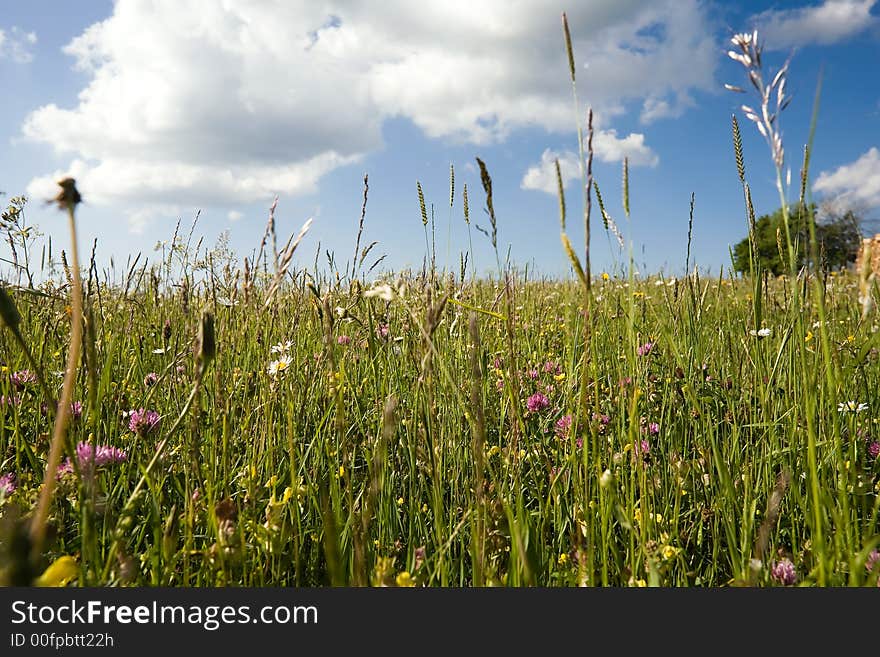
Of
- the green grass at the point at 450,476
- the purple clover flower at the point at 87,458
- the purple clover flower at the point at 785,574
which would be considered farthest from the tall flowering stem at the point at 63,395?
the purple clover flower at the point at 785,574

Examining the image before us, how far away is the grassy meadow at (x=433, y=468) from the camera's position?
0.93m

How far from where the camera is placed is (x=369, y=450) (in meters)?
1.67

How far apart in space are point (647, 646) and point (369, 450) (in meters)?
1.00

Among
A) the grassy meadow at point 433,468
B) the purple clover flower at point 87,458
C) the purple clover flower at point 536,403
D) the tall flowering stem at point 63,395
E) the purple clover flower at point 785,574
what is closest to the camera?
the tall flowering stem at point 63,395

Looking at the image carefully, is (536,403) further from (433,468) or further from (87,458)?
(87,458)

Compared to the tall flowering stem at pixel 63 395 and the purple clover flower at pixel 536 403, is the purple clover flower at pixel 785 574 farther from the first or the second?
the tall flowering stem at pixel 63 395

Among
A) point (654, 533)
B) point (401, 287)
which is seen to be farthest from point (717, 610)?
point (401, 287)

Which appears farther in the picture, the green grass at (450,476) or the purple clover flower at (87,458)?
the purple clover flower at (87,458)

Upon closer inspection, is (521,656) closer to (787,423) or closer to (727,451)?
(727,451)

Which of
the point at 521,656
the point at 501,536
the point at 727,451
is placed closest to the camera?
the point at 521,656

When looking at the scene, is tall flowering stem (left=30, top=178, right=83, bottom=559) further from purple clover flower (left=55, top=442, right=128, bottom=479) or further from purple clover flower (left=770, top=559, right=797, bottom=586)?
purple clover flower (left=770, top=559, right=797, bottom=586)

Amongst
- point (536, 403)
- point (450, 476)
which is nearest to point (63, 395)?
point (450, 476)

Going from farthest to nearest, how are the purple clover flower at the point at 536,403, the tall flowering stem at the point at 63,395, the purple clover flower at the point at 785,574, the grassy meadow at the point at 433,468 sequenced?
the purple clover flower at the point at 536,403
the purple clover flower at the point at 785,574
the grassy meadow at the point at 433,468
the tall flowering stem at the point at 63,395

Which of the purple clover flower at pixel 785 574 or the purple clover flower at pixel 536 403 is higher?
the purple clover flower at pixel 536 403
